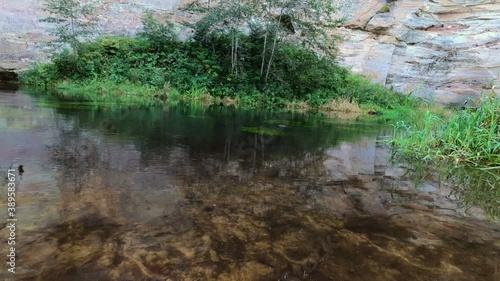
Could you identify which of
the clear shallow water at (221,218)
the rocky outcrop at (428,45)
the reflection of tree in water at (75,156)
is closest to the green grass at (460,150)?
the clear shallow water at (221,218)

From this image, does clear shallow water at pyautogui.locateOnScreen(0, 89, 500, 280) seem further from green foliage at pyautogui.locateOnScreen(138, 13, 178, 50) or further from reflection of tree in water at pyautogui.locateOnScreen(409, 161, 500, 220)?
green foliage at pyautogui.locateOnScreen(138, 13, 178, 50)

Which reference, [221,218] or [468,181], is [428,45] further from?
[221,218]

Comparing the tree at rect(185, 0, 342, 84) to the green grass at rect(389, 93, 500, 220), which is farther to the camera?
the tree at rect(185, 0, 342, 84)

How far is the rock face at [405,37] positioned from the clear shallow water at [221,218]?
12001mm

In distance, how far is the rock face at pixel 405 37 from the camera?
42.7 ft

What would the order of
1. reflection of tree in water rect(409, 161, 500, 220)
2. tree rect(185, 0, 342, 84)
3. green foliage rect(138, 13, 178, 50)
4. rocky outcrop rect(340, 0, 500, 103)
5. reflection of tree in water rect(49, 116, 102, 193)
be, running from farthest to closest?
rocky outcrop rect(340, 0, 500, 103), green foliage rect(138, 13, 178, 50), tree rect(185, 0, 342, 84), reflection of tree in water rect(409, 161, 500, 220), reflection of tree in water rect(49, 116, 102, 193)

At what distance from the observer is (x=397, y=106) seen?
13.2 meters

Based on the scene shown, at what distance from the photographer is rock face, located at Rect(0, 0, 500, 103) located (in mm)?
13016

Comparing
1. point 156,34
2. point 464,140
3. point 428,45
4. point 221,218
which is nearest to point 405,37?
point 428,45

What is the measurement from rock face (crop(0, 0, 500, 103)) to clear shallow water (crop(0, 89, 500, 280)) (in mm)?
12001

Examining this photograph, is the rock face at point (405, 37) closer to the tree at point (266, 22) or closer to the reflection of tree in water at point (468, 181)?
the tree at point (266, 22)

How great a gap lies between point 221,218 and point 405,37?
650 inches

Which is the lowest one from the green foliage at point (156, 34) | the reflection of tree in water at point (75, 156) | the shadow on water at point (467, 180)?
the shadow on water at point (467, 180)

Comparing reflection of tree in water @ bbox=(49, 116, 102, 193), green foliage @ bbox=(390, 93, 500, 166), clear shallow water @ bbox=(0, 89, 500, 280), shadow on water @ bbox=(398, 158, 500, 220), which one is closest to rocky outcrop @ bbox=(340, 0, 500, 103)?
green foliage @ bbox=(390, 93, 500, 166)
